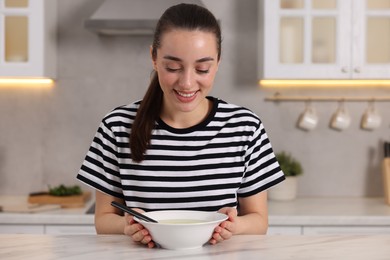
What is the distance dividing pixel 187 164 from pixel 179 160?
0.08 ft

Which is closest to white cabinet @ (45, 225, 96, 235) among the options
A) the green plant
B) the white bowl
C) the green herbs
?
the green herbs

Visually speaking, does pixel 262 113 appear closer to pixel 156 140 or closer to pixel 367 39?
pixel 367 39

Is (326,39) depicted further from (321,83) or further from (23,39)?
(23,39)

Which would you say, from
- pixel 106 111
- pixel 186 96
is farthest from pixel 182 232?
pixel 106 111

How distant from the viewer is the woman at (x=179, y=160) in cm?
172

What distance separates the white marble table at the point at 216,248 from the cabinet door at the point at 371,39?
1735 millimetres

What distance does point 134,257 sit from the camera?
4.46 ft

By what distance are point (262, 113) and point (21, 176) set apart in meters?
1.39


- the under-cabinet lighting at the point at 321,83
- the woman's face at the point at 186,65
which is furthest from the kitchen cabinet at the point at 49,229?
the woman's face at the point at 186,65

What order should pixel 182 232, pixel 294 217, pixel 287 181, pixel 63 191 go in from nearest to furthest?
1. pixel 182 232
2. pixel 294 217
3. pixel 63 191
4. pixel 287 181

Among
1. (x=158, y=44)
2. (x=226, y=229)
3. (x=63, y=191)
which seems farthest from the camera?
(x=63, y=191)

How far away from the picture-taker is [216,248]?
4.75ft

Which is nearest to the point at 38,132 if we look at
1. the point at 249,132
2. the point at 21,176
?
the point at 21,176

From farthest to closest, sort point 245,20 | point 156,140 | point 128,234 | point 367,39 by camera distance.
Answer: point 245,20 < point 367,39 < point 156,140 < point 128,234
